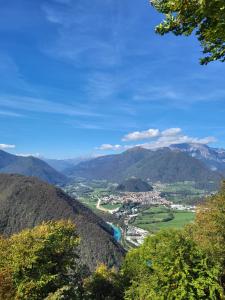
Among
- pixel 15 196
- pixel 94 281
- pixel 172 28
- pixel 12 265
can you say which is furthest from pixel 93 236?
pixel 172 28

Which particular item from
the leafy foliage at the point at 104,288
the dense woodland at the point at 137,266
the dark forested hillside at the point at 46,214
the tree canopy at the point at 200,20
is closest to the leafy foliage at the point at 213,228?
the dense woodland at the point at 137,266

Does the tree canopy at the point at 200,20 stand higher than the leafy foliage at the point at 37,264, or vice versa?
the tree canopy at the point at 200,20

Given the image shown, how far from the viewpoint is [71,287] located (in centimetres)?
2658

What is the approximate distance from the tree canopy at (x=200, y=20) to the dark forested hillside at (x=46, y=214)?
9864 centimetres

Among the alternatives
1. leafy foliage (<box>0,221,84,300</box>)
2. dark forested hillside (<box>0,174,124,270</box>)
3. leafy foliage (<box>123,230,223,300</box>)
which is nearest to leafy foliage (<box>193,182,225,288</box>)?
leafy foliage (<box>123,230,223,300</box>)

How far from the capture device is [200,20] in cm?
927

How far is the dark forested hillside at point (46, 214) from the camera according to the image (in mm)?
112125

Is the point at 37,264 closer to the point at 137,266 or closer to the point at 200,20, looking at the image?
the point at 137,266

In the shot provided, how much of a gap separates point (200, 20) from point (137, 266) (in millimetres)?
23715

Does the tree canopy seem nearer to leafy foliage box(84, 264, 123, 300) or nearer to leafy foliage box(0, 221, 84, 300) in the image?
leafy foliage box(0, 221, 84, 300)

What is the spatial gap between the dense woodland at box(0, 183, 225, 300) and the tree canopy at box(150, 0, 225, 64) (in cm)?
1413

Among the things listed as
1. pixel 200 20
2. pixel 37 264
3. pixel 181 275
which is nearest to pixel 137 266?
pixel 37 264

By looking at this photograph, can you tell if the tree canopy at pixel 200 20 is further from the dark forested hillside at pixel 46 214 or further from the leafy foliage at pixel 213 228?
the dark forested hillside at pixel 46 214

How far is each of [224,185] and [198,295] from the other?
1669 cm
